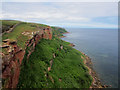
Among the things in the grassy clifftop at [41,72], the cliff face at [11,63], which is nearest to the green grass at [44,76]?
the grassy clifftop at [41,72]

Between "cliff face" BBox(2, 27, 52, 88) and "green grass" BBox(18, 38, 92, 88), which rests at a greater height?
"cliff face" BBox(2, 27, 52, 88)

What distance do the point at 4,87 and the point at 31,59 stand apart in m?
13.0

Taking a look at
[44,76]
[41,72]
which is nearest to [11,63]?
[41,72]

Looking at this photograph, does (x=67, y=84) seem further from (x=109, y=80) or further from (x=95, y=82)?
(x=109, y=80)

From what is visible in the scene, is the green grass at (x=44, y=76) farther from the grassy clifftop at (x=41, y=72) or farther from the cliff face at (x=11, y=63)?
the cliff face at (x=11, y=63)

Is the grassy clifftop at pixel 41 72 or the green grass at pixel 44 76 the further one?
the grassy clifftop at pixel 41 72

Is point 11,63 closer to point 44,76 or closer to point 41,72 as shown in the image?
point 41,72

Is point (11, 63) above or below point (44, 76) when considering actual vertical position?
above

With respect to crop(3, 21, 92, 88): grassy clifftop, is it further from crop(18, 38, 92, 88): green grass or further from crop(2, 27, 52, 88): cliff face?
crop(2, 27, 52, 88): cliff face

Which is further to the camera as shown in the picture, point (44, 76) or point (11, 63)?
point (44, 76)

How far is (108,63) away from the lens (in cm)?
5459

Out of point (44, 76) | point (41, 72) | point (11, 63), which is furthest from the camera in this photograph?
point (41, 72)

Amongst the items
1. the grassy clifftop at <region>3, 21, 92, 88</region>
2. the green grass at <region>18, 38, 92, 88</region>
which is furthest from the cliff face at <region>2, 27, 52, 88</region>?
the green grass at <region>18, 38, 92, 88</region>

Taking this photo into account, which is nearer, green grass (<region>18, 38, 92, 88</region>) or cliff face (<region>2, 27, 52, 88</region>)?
cliff face (<region>2, 27, 52, 88</region>)
